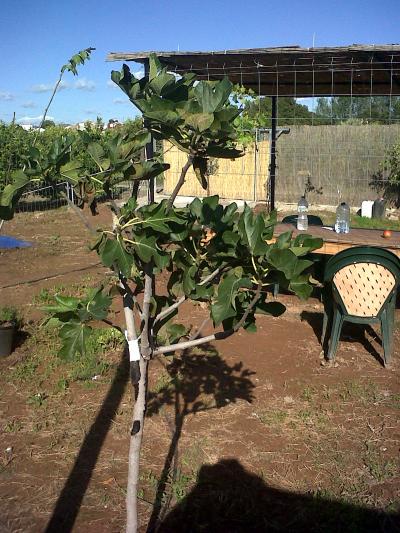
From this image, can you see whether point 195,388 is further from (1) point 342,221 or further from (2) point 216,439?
(1) point 342,221

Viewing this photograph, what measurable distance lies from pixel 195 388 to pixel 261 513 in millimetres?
1435

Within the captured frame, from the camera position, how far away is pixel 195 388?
13.7ft

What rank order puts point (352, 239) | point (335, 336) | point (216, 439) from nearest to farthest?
point (216, 439)
point (335, 336)
point (352, 239)

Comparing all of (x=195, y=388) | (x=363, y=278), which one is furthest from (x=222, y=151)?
(x=363, y=278)

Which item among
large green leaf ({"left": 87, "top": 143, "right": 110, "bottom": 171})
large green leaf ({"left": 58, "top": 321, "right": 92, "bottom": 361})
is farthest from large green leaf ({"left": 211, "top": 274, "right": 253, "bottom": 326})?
large green leaf ({"left": 87, "top": 143, "right": 110, "bottom": 171})

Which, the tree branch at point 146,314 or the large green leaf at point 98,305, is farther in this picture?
the tree branch at point 146,314

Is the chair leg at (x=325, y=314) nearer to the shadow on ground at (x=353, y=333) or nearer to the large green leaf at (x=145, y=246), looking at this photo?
the shadow on ground at (x=353, y=333)

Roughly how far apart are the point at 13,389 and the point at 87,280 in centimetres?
317

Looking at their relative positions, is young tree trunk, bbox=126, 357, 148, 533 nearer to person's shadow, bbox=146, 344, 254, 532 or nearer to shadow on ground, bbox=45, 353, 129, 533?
shadow on ground, bbox=45, 353, 129, 533

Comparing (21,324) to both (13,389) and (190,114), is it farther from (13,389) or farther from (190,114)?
(190,114)

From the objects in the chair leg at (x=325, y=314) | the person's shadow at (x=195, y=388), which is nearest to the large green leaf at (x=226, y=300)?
the person's shadow at (x=195, y=388)

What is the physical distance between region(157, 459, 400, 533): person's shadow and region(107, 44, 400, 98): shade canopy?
216 inches

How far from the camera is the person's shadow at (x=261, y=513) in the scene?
2721mm

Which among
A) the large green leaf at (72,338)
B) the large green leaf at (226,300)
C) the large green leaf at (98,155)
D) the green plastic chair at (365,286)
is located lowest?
the green plastic chair at (365,286)
